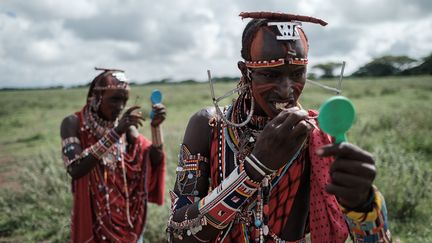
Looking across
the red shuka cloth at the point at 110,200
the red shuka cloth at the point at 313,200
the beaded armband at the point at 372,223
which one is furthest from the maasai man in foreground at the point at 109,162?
the beaded armband at the point at 372,223

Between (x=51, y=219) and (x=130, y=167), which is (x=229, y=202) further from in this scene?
(x=51, y=219)

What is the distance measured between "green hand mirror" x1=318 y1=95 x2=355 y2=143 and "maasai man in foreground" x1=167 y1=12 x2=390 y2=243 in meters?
0.26

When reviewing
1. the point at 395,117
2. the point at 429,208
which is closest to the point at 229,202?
the point at 429,208

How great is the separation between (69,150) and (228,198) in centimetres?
239

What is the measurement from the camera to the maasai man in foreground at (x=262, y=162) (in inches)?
64.3

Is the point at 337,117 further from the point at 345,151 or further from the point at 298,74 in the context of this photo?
the point at 298,74

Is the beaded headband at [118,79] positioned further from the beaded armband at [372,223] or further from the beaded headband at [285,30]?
the beaded armband at [372,223]

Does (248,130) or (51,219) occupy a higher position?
(248,130)

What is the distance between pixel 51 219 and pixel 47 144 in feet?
30.1

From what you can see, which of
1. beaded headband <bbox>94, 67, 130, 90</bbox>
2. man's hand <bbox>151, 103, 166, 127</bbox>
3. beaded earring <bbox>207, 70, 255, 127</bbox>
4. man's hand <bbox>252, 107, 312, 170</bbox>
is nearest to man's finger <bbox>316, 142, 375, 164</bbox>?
man's hand <bbox>252, 107, 312, 170</bbox>

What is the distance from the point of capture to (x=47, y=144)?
49.4 feet

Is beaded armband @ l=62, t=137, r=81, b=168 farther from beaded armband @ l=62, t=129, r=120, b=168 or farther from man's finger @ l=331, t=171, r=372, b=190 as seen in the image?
man's finger @ l=331, t=171, r=372, b=190

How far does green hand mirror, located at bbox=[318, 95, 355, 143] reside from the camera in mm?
1234

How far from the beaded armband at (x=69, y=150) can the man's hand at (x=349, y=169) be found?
113 inches
